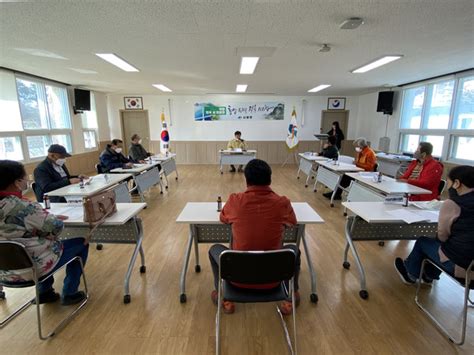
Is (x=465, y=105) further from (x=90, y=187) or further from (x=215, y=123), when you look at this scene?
(x=90, y=187)

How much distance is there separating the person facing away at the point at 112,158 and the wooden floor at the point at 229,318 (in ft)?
6.94

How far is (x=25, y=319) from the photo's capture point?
1902 mm

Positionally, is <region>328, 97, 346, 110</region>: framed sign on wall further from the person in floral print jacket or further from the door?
the person in floral print jacket

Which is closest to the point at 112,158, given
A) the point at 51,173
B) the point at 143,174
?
the point at 143,174

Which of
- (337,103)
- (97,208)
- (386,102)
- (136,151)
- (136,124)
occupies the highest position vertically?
(337,103)

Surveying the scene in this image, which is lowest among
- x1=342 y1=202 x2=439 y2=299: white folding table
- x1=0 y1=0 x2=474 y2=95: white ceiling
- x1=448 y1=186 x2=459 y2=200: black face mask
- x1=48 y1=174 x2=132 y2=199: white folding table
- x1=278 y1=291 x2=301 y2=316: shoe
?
x1=278 y1=291 x2=301 y2=316: shoe

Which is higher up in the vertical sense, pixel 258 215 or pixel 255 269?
pixel 258 215

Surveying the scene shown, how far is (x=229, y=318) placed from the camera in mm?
1906

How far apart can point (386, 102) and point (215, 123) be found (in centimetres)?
561

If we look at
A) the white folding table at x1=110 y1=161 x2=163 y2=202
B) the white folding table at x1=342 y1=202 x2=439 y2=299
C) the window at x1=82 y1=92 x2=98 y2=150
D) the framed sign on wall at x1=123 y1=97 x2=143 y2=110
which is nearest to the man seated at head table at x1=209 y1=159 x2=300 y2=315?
the white folding table at x1=342 y1=202 x2=439 y2=299

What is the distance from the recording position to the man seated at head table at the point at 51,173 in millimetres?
2869

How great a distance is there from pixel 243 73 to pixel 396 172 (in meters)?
4.60

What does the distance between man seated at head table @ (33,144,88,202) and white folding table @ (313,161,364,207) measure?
14.0 feet

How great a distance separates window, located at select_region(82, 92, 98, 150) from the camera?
7777 millimetres
